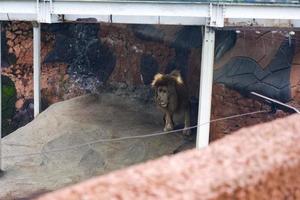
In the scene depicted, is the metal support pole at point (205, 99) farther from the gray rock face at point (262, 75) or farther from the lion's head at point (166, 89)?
the lion's head at point (166, 89)

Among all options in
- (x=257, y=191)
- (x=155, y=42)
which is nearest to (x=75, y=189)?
(x=257, y=191)

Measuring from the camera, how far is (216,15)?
8.11 metres

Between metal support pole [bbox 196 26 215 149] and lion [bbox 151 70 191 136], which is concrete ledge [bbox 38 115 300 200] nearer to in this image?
metal support pole [bbox 196 26 215 149]

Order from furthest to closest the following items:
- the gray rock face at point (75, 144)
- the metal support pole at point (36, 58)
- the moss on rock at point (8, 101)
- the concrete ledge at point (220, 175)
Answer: the moss on rock at point (8, 101)
the metal support pole at point (36, 58)
the gray rock face at point (75, 144)
the concrete ledge at point (220, 175)

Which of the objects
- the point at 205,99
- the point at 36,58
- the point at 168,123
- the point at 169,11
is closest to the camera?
the point at 169,11

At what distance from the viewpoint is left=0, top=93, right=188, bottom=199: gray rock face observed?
9.78 metres

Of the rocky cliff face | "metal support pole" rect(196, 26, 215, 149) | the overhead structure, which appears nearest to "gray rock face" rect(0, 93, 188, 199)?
the rocky cliff face

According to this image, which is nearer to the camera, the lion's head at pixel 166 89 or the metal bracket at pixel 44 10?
the metal bracket at pixel 44 10

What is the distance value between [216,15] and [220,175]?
6.94m

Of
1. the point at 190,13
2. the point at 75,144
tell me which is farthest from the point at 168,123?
the point at 190,13

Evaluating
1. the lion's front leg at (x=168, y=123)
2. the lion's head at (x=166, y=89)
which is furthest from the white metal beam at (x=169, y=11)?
the lion's front leg at (x=168, y=123)

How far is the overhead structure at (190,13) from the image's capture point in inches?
314

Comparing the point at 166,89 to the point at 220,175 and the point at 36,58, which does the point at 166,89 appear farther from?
the point at 220,175

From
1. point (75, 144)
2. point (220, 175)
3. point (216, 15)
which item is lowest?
point (75, 144)
